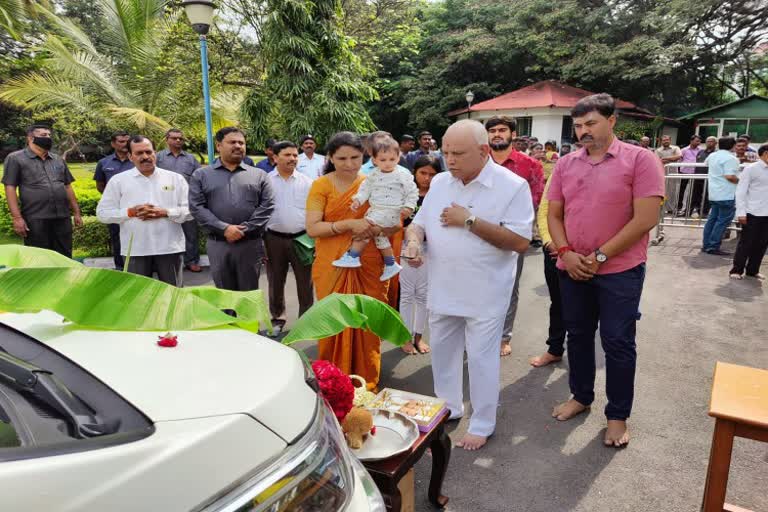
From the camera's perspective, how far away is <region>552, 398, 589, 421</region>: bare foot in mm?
3471

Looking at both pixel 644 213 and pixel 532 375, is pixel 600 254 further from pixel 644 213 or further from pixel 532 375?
pixel 532 375

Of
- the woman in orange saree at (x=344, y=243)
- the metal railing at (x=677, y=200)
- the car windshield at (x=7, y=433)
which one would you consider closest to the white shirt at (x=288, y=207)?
the woman in orange saree at (x=344, y=243)

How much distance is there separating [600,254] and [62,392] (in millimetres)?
2720

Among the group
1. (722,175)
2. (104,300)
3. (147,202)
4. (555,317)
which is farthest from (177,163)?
(722,175)

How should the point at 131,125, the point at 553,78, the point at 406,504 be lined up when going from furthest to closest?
the point at 553,78 → the point at 131,125 → the point at 406,504

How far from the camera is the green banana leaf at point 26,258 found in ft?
5.78

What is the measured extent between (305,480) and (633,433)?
282 cm

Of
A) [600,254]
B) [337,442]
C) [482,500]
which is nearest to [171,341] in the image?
[337,442]

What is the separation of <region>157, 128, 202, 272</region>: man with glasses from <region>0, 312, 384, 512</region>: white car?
6.02 metres

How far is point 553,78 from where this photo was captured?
956 inches

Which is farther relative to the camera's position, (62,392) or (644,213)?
(644,213)

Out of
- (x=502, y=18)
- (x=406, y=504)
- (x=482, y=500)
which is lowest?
(x=482, y=500)

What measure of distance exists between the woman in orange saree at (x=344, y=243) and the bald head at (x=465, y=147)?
0.85 meters

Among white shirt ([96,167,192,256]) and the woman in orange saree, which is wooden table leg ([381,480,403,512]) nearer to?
the woman in orange saree
